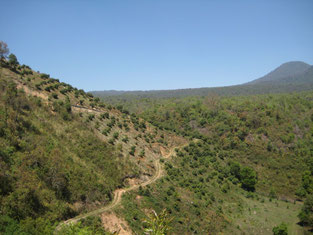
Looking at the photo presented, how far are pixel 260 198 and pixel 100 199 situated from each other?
4466 centimetres

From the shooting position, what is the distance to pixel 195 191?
1946 inches

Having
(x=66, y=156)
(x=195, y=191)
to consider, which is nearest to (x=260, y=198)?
(x=195, y=191)

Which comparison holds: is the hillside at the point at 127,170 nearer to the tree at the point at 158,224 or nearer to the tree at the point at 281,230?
the tree at the point at 281,230

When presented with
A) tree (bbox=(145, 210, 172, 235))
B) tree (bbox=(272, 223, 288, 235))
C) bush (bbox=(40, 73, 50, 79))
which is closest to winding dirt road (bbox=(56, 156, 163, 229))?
tree (bbox=(145, 210, 172, 235))

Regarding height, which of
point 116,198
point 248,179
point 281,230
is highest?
point 116,198

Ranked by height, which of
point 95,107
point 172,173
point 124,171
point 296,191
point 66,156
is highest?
point 95,107

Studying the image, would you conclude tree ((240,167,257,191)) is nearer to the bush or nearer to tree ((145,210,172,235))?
tree ((145,210,172,235))

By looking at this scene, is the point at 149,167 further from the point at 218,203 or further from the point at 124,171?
the point at 218,203

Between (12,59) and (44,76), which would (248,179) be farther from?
(12,59)

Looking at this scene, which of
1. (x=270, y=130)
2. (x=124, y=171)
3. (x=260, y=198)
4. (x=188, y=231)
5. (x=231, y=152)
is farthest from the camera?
(x=270, y=130)

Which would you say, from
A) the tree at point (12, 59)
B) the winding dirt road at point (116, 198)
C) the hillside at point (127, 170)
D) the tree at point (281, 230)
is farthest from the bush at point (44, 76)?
the tree at point (281, 230)

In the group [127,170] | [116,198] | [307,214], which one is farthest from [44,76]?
[307,214]

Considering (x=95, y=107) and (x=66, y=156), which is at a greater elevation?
(x=95, y=107)

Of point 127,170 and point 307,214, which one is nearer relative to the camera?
point 127,170
